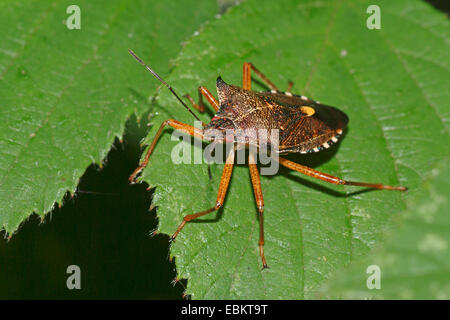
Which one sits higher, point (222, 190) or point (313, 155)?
point (313, 155)

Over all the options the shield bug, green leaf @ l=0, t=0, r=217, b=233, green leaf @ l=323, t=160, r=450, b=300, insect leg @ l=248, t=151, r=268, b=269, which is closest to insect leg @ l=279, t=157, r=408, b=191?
the shield bug

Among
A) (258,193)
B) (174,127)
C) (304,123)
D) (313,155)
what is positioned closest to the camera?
(258,193)

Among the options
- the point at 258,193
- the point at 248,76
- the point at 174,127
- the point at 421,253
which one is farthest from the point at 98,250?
the point at 421,253

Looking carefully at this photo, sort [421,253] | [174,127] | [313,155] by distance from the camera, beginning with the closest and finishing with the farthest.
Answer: [421,253], [174,127], [313,155]

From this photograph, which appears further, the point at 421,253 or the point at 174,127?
the point at 174,127

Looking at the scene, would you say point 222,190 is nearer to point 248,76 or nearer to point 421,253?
point 248,76

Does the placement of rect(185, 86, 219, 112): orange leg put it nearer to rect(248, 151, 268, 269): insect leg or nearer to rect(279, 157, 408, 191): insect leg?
rect(248, 151, 268, 269): insect leg

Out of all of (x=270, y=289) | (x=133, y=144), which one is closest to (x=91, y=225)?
(x=133, y=144)
